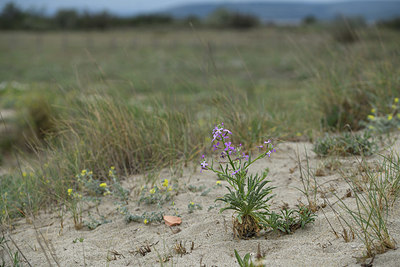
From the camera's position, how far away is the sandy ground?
1987mm

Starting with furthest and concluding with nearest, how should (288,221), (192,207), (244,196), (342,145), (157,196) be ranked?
(342,145)
(157,196)
(192,207)
(288,221)
(244,196)

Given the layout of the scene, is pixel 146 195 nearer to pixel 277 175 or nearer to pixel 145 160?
pixel 145 160

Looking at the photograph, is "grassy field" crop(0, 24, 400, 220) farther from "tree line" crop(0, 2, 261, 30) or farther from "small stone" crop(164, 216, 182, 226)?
"tree line" crop(0, 2, 261, 30)

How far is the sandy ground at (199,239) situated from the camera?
1987 mm

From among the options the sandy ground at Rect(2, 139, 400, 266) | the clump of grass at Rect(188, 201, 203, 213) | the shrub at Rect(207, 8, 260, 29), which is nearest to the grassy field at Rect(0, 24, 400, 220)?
the sandy ground at Rect(2, 139, 400, 266)

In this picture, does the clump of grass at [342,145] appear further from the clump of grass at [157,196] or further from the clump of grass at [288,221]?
the clump of grass at [157,196]

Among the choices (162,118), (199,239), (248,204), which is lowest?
(199,239)

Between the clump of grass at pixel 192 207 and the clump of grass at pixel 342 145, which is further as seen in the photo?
the clump of grass at pixel 342 145

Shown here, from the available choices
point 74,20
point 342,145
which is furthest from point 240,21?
point 342,145

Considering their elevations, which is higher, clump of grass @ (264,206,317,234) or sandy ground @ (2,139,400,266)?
clump of grass @ (264,206,317,234)

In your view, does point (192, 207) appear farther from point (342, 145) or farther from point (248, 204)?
point (342, 145)

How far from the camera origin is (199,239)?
2285 mm

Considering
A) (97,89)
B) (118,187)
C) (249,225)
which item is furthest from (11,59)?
(249,225)

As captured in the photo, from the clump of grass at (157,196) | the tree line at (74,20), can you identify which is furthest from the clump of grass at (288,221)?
the tree line at (74,20)
